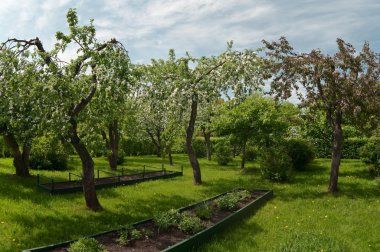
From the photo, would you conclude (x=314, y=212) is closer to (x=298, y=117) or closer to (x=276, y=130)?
(x=298, y=117)

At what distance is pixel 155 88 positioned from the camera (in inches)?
780

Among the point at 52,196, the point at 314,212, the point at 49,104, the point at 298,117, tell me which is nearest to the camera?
the point at 49,104

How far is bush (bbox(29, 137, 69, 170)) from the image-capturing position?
2383cm

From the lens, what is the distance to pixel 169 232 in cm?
1048

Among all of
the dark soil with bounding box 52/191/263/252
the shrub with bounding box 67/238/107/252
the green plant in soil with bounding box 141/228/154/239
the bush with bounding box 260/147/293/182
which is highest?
the bush with bounding box 260/147/293/182

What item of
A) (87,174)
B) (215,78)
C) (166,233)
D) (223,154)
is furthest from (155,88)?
(223,154)

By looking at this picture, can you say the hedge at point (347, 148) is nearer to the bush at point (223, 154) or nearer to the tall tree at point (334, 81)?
the bush at point (223, 154)

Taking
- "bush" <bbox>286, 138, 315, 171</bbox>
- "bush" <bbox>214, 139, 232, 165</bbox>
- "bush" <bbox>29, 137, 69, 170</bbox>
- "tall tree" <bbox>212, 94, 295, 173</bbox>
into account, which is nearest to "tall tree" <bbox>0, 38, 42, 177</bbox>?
"bush" <bbox>29, 137, 69, 170</bbox>

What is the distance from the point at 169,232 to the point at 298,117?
11.1 metres

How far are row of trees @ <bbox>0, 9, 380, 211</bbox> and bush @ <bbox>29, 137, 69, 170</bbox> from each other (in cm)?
357

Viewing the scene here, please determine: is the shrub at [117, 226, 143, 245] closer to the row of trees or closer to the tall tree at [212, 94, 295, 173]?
the row of trees

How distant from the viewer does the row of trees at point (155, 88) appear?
37.4 ft

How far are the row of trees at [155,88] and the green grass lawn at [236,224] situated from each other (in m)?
1.36

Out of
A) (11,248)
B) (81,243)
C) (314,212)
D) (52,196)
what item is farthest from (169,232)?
(52,196)
